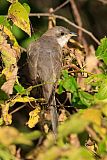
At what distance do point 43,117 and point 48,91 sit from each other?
7.7 inches

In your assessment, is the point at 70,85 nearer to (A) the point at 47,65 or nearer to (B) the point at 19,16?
(B) the point at 19,16

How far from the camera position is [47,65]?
396 centimetres

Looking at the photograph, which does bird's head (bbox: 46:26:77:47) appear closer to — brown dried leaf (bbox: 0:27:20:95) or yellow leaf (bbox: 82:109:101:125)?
brown dried leaf (bbox: 0:27:20:95)

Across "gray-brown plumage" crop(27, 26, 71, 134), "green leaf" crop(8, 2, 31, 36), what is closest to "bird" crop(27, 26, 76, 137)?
"gray-brown plumage" crop(27, 26, 71, 134)

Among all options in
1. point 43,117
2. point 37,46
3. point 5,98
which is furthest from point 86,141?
point 37,46

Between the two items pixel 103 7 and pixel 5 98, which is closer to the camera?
pixel 5 98

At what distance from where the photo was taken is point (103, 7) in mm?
7820

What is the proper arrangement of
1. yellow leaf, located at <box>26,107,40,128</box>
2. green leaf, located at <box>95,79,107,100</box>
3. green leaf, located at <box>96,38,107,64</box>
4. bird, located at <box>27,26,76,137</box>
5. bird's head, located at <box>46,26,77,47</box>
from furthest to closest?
bird's head, located at <box>46,26,77,47</box> < bird, located at <box>27,26,76,137</box> < green leaf, located at <box>96,38,107,64</box> < yellow leaf, located at <box>26,107,40,128</box> < green leaf, located at <box>95,79,107,100</box>

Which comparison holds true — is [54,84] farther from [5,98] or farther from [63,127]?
[63,127]

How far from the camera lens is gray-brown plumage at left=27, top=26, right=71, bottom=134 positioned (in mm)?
3664

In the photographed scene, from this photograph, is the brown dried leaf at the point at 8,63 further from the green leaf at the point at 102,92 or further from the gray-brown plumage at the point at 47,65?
the green leaf at the point at 102,92

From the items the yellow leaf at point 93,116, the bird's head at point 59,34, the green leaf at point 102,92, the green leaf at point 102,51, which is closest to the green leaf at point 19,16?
the green leaf at point 102,51

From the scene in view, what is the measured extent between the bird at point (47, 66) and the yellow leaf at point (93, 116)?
1.68 m

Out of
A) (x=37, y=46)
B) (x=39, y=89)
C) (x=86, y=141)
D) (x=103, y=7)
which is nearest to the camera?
(x=86, y=141)
